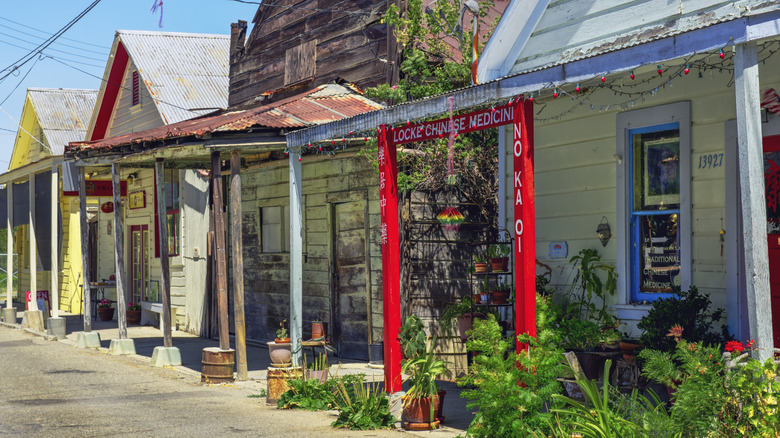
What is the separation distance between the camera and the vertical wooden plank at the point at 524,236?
675cm

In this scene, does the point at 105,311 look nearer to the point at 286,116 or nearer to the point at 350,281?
the point at 350,281

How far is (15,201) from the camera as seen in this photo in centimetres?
1989

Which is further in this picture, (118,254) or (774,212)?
(118,254)

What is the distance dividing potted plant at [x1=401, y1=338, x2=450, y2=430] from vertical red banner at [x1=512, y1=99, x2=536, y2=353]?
123 centimetres

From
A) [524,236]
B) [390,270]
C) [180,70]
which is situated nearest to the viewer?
[524,236]

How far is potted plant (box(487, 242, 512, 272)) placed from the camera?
9188 mm

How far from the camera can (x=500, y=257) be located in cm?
920

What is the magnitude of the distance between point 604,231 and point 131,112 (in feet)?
51.9

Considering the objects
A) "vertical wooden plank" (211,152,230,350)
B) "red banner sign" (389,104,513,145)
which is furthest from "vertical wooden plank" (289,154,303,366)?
"red banner sign" (389,104,513,145)

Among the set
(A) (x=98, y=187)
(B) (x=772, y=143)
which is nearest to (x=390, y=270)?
(B) (x=772, y=143)

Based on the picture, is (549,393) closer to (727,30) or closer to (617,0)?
(727,30)

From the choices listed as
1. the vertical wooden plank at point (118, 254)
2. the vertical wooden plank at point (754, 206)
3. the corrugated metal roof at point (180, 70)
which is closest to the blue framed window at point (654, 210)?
the vertical wooden plank at point (754, 206)

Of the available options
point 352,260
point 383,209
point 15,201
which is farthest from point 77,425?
point 15,201

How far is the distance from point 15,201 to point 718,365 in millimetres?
18002
